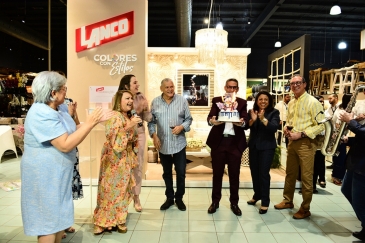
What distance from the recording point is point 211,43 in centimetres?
634

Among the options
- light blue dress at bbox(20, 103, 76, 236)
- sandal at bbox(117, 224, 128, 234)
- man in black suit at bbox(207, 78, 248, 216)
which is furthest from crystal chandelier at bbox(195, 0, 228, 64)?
light blue dress at bbox(20, 103, 76, 236)

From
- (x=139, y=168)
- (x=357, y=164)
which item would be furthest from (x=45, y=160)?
(x=357, y=164)

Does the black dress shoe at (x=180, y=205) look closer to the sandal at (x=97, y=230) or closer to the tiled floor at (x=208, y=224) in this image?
the tiled floor at (x=208, y=224)

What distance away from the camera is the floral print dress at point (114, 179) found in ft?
9.81

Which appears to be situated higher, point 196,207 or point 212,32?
point 212,32

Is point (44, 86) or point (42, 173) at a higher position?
point (44, 86)

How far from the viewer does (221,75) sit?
948 cm

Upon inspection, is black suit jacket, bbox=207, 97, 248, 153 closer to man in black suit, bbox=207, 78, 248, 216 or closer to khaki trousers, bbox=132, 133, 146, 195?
man in black suit, bbox=207, 78, 248, 216

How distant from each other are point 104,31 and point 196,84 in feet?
16.7

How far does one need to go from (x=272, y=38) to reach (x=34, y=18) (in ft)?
34.9

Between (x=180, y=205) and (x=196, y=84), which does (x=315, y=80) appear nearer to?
(x=196, y=84)

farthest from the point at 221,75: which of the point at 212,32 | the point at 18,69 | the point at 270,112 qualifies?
the point at 18,69

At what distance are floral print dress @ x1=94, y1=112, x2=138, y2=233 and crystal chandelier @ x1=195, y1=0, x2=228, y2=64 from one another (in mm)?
3801

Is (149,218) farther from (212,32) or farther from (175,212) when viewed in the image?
(212,32)
